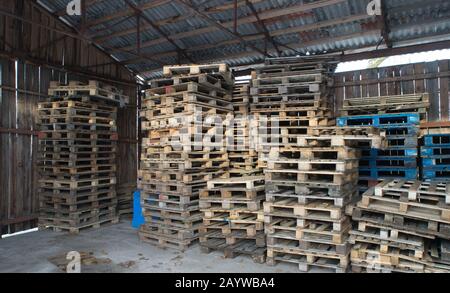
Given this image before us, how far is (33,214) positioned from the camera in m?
9.94

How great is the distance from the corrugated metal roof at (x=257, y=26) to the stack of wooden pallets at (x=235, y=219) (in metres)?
4.50

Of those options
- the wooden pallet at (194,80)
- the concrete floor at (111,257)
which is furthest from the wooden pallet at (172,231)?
the wooden pallet at (194,80)

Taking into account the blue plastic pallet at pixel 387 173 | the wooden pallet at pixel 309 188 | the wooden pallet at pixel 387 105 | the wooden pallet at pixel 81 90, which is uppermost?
the wooden pallet at pixel 81 90

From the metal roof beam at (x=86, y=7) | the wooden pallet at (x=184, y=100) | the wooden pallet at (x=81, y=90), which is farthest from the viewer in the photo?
the wooden pallet at (x=81, y=90)

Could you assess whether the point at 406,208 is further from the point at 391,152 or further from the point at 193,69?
the point at 193,69

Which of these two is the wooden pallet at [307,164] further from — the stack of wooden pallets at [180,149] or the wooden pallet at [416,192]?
the stack of wooden pallets at [180,149]

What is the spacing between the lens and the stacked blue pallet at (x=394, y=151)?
7742 millimetres

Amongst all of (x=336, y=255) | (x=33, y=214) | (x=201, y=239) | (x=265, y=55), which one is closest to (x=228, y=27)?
(x=265, y=55)

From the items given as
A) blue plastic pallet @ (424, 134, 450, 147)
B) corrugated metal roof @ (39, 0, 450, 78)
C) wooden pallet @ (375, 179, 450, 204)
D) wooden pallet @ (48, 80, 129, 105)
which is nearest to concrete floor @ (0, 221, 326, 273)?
wooden pallet @ (375, 179, 450, 204)

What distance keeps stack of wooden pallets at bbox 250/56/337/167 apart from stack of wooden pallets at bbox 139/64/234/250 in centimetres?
100

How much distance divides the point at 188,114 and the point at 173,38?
13.4 ft

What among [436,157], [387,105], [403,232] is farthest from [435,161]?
[403,232]

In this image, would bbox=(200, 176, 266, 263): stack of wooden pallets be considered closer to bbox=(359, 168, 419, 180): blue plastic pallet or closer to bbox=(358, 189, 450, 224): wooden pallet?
bbox=(358, 189, 450, 224): wooden pallet

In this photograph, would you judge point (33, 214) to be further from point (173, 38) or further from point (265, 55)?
point (265, 55)
